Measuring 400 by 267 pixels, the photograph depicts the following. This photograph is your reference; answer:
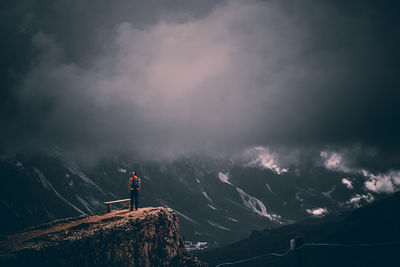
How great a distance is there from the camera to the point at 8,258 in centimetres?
7331

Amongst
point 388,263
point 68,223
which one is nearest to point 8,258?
point 68,223

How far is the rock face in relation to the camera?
7475cm

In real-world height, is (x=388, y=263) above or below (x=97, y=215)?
below

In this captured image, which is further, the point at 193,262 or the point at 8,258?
the point at 193,262

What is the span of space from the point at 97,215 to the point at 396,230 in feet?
574

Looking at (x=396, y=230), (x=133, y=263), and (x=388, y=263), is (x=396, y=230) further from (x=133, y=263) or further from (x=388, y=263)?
(x=133, y=263)

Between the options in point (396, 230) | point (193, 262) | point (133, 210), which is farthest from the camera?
point (396, 230)

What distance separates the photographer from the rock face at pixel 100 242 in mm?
74750

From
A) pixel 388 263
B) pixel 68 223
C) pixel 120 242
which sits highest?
pixel 68 223

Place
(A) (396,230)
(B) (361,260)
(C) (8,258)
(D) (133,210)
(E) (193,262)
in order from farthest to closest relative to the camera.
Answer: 1. (A) (396,230)
2. (B) (361,260)
3. (E) (193,262)
4. (D) (133,210)
5. (C) (8,258)

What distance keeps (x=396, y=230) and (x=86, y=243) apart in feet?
591

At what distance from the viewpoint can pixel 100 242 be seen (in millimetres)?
77250

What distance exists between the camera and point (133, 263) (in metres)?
79.6

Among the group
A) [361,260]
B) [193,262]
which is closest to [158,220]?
[193,262]
